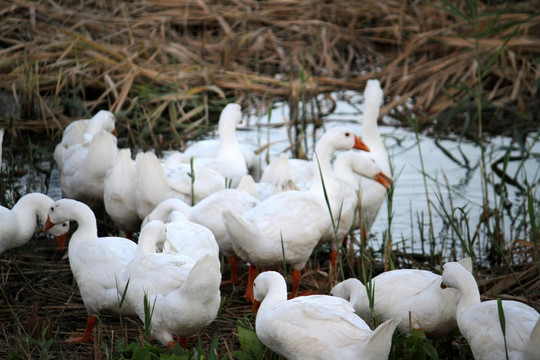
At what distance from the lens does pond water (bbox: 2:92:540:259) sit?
616 cm

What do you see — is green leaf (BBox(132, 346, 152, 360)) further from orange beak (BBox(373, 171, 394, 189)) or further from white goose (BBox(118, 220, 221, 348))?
orange beak (BBox(373, 171, 394, 189))

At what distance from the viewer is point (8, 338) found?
431 centimetres

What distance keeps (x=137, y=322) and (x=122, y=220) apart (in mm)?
1488

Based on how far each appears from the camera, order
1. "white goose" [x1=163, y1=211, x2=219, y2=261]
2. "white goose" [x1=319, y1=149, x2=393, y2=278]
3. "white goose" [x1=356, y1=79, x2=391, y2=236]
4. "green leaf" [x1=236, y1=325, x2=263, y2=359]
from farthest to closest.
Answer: "white goose" [x1=356, y1=79, x2=391, y2=236]
"white goose" [x1=319, y1=149, x2=393, y2=278]
"white goose" [x1=163, y1=211, x2=219, y2=261]
"green leaf" [x1=236, y1=325, x2=263, y2=359]

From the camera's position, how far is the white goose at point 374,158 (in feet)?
20.7

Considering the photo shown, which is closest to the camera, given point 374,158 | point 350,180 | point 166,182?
point 166,182

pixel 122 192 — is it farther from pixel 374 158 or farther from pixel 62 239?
pixel 374 158

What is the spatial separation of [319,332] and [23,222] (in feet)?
7.94

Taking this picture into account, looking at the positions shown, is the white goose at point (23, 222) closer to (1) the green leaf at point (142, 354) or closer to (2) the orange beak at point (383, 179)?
(1) the green leaf at point (142, 354)

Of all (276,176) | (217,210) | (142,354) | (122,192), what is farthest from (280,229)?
(142,354)

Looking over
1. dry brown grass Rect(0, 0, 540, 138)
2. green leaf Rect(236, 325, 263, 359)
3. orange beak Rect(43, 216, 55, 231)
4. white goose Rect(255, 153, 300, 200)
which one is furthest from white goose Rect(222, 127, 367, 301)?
dry brown grass Rect(0, 0, 540, 138)

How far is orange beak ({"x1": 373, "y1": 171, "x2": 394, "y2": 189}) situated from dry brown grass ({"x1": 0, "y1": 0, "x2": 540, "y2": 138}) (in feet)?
6.77

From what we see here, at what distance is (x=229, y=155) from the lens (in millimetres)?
6898

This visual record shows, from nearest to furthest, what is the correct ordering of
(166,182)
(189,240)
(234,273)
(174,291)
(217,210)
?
(174,291), (189,240), (217,210), (234,273), (166,182)
